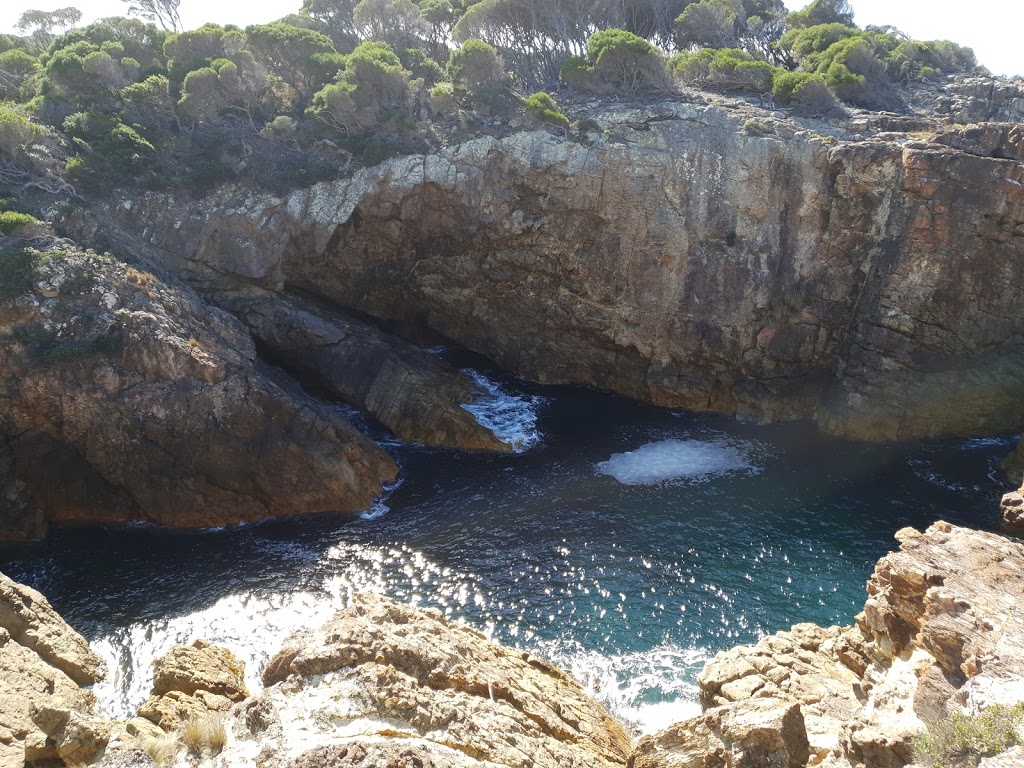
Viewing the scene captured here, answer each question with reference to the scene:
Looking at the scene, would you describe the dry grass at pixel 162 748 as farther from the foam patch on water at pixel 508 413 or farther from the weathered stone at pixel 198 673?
the foam patch on water at pixel 508 413

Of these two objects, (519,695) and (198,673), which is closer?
(519,695)

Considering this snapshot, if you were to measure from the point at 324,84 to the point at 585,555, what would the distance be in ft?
98.7

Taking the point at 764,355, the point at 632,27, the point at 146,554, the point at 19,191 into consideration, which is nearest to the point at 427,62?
the point at 632,27

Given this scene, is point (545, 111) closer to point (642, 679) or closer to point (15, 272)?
point (15, 272)

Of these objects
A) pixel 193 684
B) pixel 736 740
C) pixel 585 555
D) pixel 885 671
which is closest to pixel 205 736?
pixel 193 684

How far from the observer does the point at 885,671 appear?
43.2ft

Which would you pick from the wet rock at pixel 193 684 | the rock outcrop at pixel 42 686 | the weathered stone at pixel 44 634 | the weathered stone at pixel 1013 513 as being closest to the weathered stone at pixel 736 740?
the wet rock at pixel 193 684

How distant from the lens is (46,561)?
2225cm

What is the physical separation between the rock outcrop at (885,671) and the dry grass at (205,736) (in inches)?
286

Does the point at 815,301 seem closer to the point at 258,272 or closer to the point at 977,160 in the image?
the point at 977,160

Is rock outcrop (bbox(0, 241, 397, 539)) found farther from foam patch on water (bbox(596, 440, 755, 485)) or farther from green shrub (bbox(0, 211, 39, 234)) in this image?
foam patch on water (bbox(596, 440, 755, 485))

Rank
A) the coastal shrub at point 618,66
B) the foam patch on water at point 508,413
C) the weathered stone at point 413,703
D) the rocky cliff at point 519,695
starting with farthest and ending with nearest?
the coastal shrub at point 618,66 → the foam patch on water at point 508,413 → the weathered stone at point 413,703 → the rocky cliff at point 519,695

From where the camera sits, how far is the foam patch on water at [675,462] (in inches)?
1065

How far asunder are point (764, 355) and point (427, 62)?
2536 cm
